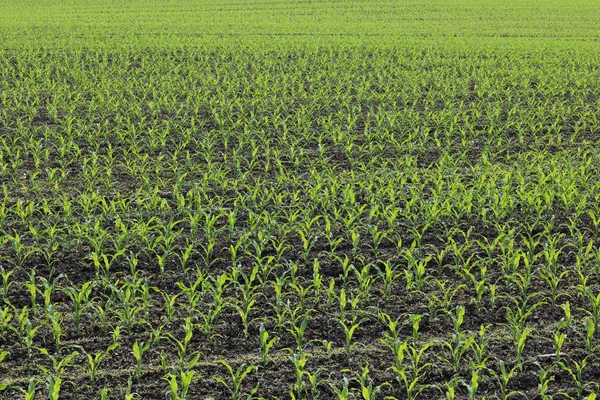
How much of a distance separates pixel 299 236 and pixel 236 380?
111 inches

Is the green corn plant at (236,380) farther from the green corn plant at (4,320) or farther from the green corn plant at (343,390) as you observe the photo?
the green corn plant at (4,320)

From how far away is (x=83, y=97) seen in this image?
1409 centimetres

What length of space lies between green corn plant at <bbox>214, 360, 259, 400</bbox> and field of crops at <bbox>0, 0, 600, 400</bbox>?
0.02 metres

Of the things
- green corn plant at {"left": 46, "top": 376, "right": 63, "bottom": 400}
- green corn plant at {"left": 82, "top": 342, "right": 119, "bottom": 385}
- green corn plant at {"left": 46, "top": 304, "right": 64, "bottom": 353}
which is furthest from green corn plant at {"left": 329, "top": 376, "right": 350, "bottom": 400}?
green corn plant at {"left": 46, "top": 304, "right": 64, "bottom": 353}

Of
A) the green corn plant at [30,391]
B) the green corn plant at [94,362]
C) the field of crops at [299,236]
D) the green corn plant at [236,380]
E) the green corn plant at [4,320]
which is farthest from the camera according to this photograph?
the green corn plant at [4,320]

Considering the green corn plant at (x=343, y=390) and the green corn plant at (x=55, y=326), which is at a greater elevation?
the green corn plant at (x=55, y=326)

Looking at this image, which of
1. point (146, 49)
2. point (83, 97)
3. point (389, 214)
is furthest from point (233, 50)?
point (389, 214)

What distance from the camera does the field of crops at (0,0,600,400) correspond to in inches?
208

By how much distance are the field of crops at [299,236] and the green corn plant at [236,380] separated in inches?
0.8

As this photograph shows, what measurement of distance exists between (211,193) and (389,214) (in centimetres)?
199

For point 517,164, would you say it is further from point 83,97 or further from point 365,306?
point 83,97

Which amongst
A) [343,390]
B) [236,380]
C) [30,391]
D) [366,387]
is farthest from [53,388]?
[366,387]

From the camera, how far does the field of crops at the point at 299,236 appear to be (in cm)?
529

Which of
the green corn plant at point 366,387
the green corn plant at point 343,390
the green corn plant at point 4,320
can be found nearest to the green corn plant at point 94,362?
the green corn plant at point 4,320
